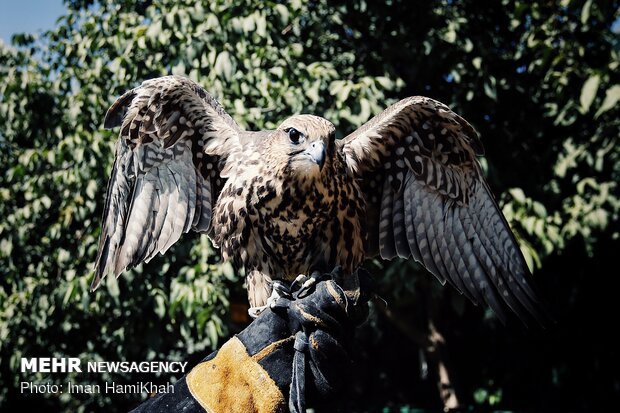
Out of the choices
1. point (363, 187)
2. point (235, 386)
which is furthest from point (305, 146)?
point (235, 386)

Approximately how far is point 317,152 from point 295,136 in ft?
0.51

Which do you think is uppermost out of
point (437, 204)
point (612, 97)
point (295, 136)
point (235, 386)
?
point (612, 97)

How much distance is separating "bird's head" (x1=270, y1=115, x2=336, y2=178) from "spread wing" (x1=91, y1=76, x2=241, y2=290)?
478 millimetres

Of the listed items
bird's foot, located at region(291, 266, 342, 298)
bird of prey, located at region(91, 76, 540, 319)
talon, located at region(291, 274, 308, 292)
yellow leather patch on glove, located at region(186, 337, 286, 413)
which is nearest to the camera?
yellow leather patch on glove, located at region(186, 337, 286, 413)

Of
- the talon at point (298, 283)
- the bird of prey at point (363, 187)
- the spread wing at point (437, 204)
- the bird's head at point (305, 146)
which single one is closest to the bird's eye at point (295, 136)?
the bird's head at point (305, 146)

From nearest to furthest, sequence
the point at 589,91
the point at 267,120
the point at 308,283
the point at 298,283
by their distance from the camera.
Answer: the point at 308,283, the point at 298,283, the point at 589,91, the point at 267,120

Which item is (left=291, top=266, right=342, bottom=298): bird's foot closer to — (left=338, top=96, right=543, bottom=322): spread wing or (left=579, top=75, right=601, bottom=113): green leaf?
(left=338, top=96, right=543, bottom=322): spread wing

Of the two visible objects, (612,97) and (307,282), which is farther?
(612,97)

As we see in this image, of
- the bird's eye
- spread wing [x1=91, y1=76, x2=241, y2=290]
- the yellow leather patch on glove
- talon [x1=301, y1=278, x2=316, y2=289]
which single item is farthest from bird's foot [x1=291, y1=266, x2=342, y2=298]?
spread wing [x1=91, y1=76, x2=241, y2=290]

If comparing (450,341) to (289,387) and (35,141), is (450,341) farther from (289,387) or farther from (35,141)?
(289,387)

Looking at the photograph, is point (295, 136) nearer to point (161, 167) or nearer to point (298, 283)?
point (298, 283)

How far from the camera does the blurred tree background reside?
4.77 metres

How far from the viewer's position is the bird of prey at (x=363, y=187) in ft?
10.1

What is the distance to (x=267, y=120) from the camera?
486cm
